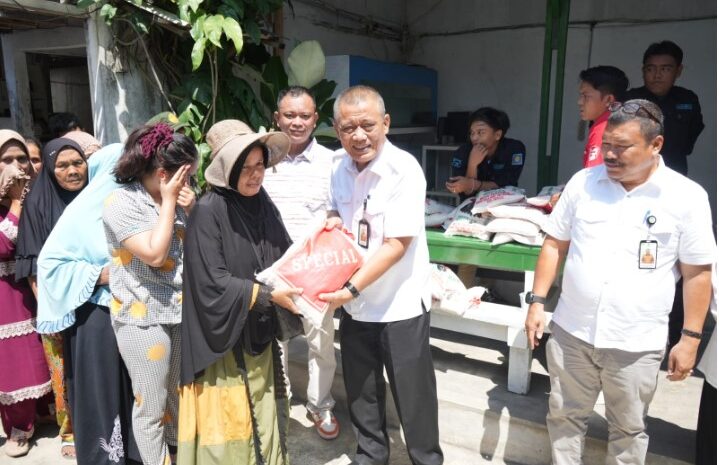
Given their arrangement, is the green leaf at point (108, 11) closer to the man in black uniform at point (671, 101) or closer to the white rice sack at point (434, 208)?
the white rice sack at point (434, 208)

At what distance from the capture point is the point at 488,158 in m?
3.41

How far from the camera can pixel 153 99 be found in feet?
13.0

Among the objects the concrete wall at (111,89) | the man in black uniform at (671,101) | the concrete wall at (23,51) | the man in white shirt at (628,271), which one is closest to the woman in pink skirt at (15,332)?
the concrete wall at (111,89)

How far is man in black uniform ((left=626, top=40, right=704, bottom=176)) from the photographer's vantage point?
301cm

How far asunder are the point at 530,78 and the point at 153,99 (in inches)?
→ 172

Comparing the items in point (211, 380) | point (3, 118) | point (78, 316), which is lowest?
point (211, 380)

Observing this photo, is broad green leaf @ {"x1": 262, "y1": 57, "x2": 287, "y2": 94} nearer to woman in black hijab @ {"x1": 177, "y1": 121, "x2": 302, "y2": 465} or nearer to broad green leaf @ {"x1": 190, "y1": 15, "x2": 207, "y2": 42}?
broad green leaf @ {"x1": 190, "y1": 15, "x2": 207, "y2": 42}

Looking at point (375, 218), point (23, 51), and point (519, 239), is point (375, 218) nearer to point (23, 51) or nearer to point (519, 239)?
point (519, 239)

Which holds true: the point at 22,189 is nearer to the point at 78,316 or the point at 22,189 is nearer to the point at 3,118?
the point at 78,316

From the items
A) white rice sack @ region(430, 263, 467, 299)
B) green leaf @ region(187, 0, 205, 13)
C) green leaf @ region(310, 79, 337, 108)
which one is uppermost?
green leaf @ region(187, 0, 205, 13)

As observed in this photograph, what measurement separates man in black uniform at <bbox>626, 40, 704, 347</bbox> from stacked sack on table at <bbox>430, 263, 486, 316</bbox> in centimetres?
Result: 112

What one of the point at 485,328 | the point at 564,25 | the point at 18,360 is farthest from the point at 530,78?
the point at 18,360

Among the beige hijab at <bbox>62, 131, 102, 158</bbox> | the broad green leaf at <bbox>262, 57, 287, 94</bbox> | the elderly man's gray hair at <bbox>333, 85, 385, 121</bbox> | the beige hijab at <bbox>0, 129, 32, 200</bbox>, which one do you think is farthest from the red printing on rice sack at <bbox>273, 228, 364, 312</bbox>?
the broad green leaf at <bbox>262, 57, 287, 94</bbox>

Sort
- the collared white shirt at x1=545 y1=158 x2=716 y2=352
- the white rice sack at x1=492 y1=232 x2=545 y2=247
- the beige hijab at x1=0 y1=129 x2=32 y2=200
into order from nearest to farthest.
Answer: the collared white shirt at x1=545 y1=158 x2=716 y2=352 < the beige hijab at x1=0 y1=129 x2=32 y2=200 < the white rice sack at x1=492 y1=232 x2=545 y2=247
